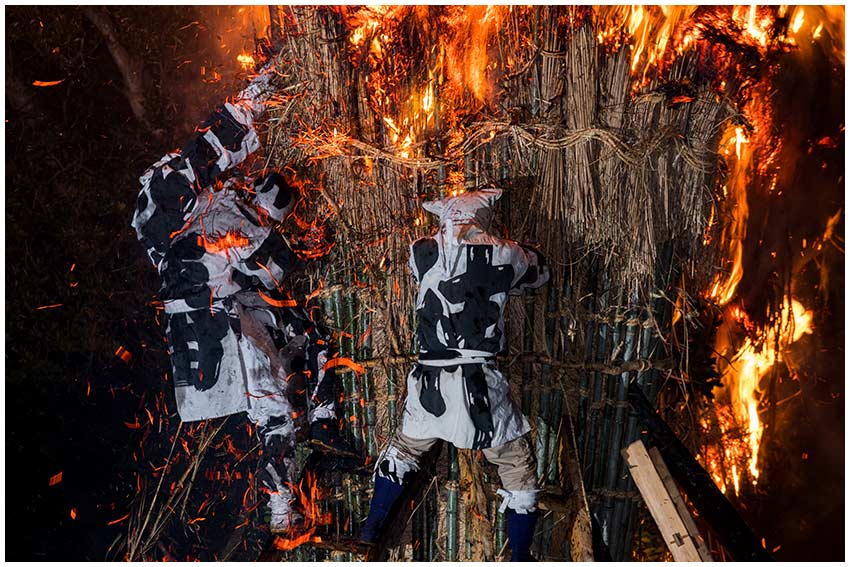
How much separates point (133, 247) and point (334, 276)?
2.06 m

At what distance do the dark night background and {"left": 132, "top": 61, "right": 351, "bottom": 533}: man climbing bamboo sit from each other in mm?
1375

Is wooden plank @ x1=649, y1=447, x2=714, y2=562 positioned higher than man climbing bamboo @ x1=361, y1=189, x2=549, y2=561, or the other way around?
man climbing bamboo @ x1=361, y1=189, x2=549, y2=561

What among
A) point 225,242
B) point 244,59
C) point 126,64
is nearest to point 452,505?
point 225,242

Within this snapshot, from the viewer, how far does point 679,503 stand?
3.08 m

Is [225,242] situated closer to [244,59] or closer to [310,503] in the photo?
[310,503]

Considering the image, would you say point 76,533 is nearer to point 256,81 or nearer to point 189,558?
point 189,558

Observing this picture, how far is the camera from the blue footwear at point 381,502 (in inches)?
126

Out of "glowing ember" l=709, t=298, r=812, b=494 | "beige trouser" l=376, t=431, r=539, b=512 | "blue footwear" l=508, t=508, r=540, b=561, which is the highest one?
"glowing ember" l=709, t=298, r=812, b=494

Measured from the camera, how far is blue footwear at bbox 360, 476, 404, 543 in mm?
3209

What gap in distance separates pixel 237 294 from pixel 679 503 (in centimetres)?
261

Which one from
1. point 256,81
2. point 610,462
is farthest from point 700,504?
point 256,81

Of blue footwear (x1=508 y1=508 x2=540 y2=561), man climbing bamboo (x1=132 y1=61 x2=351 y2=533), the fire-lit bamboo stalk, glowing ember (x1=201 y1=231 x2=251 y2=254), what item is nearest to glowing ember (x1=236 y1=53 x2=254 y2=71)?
man climbing bamboo (x1=132 y1=61 x2=351 y2=533)

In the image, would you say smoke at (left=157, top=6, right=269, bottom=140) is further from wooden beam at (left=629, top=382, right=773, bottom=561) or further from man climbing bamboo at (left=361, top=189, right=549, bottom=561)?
wooden beam at (left=629, top=382, right=773, bottom=561)

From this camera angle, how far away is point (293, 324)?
3.81 metres
